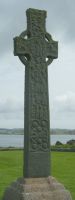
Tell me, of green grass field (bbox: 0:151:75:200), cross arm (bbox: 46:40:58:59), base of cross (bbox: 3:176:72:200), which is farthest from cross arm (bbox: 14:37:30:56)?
green grass field (bbox: 0:151:75:200)

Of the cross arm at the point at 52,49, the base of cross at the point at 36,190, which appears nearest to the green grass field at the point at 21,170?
the base of cross at the point at 36,190

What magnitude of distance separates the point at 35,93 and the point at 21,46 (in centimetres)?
113

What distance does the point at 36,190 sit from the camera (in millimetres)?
10828

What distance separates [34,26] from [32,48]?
0.52 metres

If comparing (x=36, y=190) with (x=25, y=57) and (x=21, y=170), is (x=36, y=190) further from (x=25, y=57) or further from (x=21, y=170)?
(x=21, y=170)

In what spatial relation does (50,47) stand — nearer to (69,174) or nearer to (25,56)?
(25,56)

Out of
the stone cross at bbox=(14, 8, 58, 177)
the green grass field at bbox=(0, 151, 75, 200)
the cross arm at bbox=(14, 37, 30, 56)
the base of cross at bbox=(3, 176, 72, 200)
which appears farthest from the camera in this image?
the green grass field at bbox=(0, 151, 75, 200)

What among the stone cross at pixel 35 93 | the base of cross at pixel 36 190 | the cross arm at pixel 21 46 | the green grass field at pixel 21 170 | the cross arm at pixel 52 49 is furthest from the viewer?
the green grass field at pixel 21 170

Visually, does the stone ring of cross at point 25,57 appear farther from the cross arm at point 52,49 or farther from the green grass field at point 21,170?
the green grass field at point 21,170

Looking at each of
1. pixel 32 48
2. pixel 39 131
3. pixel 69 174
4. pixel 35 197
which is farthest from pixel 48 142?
pixel 69 174

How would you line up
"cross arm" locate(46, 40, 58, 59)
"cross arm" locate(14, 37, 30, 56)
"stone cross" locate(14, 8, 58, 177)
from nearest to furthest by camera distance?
"stone cross" locate(14, 8, 58, 177)
"cross arm" locate(14, 37, 30, 56)
"cross arm" locate(46, 40, 58, 59)

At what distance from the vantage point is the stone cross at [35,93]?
11.3 metres

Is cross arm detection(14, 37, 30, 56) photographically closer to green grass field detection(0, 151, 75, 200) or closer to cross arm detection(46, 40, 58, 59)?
cross arm detection(46, 40, 58, 59)

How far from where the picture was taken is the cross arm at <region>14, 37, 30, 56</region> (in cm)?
1152
